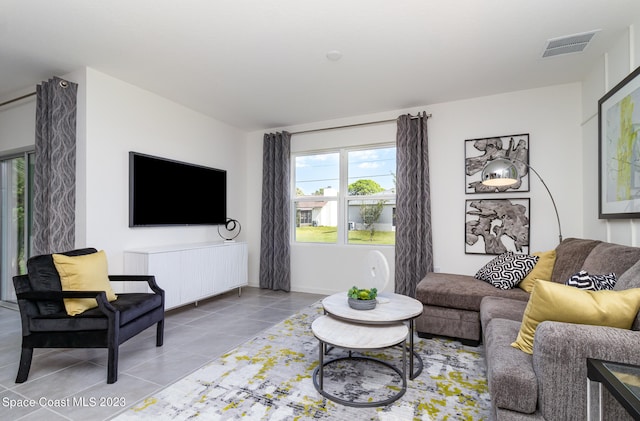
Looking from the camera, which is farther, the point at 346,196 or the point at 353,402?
the point at 346,196

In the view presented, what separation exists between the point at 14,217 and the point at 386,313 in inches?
193

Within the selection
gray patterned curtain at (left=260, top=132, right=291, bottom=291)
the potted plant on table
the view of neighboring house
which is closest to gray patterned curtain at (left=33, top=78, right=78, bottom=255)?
gray patterned curtain at (left=260, top=132, right=291, bottom=291)

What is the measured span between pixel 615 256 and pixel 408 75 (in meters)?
2.33

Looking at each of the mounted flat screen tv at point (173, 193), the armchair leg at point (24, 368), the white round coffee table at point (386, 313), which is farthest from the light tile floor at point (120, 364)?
the mounted flat screen tv at point (173, 193)

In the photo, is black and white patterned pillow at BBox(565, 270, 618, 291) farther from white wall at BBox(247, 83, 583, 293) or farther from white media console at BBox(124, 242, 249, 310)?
white media console at BBox(124, 242, 249, 310)

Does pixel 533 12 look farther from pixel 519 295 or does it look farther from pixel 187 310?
pixel 187 310

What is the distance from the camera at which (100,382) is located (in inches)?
84.4

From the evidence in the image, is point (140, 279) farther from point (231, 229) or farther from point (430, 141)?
point (430, 141)

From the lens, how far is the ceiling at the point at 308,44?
2215mm

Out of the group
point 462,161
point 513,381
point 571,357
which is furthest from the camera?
point 462,161

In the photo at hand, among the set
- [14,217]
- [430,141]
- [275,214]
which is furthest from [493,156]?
[14,217]

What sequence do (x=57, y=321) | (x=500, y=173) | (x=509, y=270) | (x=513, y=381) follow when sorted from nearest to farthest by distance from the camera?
(x=513, y=381)
(x=57, y=321)
(x=509, y=270)
(x=500, y=173)

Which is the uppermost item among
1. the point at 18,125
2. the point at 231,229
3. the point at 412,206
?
the point at 18,125

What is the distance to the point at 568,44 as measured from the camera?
2.67m
